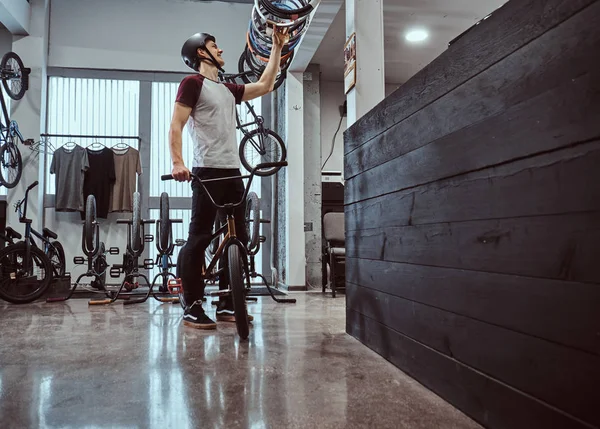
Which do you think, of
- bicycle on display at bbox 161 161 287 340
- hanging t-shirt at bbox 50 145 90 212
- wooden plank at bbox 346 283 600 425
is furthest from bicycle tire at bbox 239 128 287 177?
wooden plank at bbox 346 283 600 425

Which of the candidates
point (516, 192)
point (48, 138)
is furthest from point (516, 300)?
point (48, 138)

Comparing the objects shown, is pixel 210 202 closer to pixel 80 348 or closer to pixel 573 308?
pixel 80 348

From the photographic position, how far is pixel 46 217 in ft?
18.7

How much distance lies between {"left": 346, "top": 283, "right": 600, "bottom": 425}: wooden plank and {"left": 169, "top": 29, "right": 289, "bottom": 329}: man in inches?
47.4

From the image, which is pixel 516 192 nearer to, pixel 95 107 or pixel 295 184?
pixel 295 184

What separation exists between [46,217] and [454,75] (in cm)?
580

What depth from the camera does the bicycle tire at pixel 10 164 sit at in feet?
16.1

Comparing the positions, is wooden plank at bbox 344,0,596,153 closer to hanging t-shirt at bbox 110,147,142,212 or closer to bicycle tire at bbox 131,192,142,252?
bicycle tire at bbox 131,192,142,252

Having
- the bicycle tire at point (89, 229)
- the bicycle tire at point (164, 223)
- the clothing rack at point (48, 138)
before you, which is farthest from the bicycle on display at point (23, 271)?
the clothing rack at point (48, 138)

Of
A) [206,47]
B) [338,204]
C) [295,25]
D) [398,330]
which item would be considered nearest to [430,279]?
[398,330]

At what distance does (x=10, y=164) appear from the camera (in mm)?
5070

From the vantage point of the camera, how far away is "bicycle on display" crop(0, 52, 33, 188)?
4.89 m

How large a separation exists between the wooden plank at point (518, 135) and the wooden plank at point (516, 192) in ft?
0.07

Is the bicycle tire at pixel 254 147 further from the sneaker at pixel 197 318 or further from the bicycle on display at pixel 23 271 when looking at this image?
the sneaker at pixel 197 318
